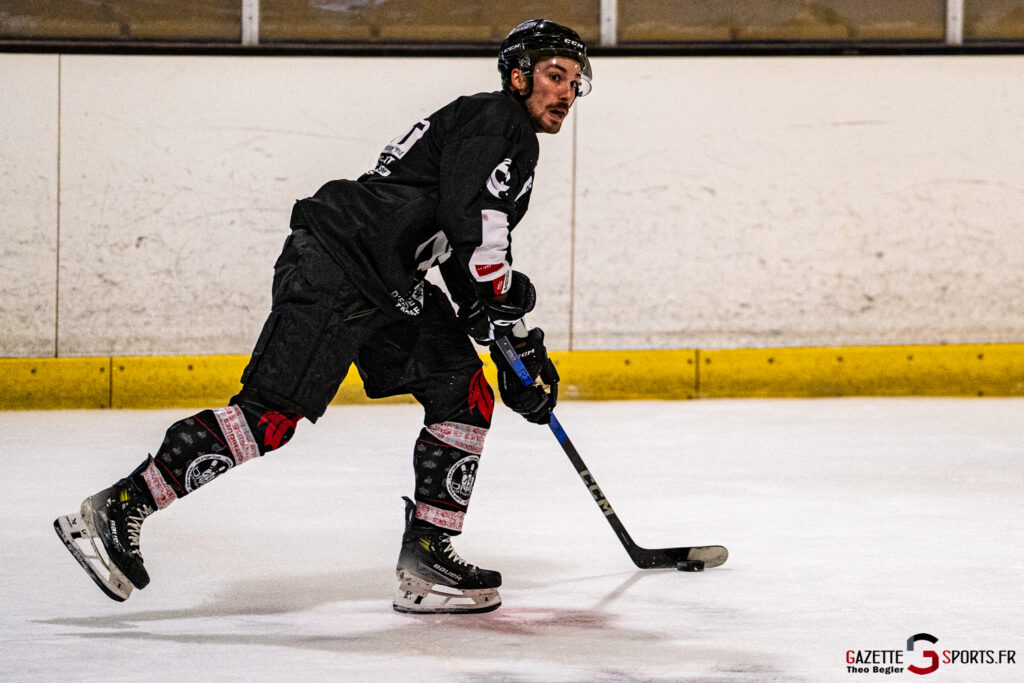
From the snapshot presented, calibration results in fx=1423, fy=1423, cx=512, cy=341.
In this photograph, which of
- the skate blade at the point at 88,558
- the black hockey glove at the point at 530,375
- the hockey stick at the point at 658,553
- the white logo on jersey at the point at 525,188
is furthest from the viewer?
the hockey stick at the point at 658,553

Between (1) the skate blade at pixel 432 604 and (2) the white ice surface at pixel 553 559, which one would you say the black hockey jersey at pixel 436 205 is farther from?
(2) the white ice surface at pixel 553 559

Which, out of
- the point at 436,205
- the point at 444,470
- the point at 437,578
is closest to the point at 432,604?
the point at 437,578

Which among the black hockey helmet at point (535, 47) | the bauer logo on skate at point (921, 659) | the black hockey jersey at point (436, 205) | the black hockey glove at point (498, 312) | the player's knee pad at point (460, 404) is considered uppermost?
the black hockey helmet at point (535, 47)

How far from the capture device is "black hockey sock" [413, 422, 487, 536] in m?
2.77

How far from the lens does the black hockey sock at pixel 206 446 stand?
2592 millimetres

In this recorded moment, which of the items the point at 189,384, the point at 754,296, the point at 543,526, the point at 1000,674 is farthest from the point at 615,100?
the point at 1000,674

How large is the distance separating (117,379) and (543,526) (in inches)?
114

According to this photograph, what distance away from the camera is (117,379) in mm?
5867

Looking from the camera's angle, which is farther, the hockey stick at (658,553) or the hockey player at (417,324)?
the hockey stick at (658,553)

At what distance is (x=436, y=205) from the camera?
8.95ft

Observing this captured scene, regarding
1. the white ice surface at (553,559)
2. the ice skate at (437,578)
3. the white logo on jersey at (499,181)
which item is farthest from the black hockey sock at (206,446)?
the white logo on jersey at (499,181)

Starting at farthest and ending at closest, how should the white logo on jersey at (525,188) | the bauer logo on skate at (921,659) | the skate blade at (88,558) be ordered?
the white logo on jersey at (525,188) → the skate blade at (88,558) → the bauer logo on skate at (921,659)

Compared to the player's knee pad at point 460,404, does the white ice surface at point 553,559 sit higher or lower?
lower

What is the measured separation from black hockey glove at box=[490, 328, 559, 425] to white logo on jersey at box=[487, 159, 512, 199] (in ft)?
Result: 1.00
